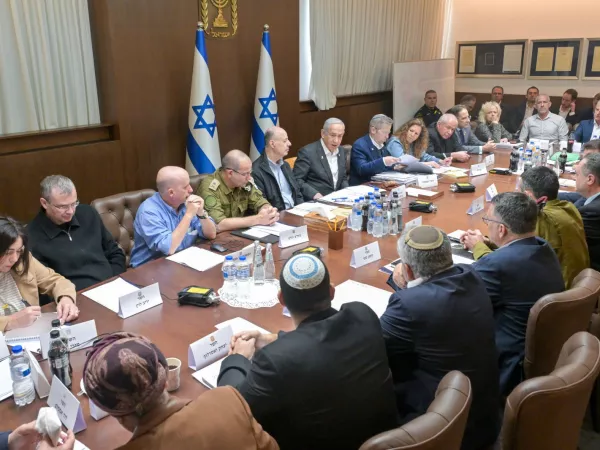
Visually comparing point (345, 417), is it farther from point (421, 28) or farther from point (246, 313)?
point (421, 28)

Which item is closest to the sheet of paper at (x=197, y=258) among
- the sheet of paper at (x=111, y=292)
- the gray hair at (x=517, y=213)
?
the sheet of paper at (x=111, y=292)

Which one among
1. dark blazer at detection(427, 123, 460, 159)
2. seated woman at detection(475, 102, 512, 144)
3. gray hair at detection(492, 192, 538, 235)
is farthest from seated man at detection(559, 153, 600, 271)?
seated woman at detection(475, 102, 512, 144)

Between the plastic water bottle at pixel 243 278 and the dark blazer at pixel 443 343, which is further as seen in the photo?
the plastic water bottle at pixel 243 278

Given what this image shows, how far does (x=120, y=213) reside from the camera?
338cm

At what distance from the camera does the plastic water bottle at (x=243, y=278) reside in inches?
89.0

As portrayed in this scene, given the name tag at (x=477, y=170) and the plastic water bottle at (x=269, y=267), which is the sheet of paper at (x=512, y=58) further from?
the plastic water bottle at (x=269, y=267)

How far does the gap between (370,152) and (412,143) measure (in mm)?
833

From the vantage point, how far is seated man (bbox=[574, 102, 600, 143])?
6.11m

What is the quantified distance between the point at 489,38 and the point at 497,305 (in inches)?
289

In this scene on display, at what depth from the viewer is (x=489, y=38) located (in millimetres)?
8281

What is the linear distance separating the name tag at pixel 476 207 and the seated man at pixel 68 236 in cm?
228

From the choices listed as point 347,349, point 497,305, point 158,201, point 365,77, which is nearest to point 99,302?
point 158,201

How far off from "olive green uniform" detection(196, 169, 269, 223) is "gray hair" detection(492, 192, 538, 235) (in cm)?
169

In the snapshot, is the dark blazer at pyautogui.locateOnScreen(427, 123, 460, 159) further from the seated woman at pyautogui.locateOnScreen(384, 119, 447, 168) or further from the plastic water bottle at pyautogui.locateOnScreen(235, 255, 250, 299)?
the plastic water bottle at pyautogui.locateOnScreen(235, 255, 250, 299)
